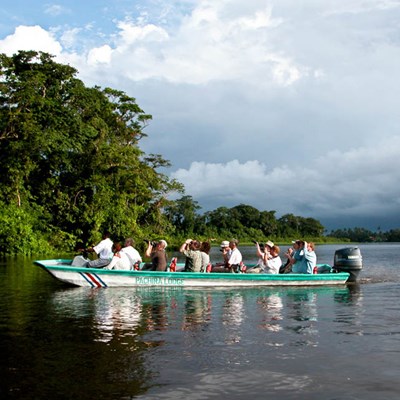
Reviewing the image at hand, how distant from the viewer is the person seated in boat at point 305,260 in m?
19.3

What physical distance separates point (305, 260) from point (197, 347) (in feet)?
34.9

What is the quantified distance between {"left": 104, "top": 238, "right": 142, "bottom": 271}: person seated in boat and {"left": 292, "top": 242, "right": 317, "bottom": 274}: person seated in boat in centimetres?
547

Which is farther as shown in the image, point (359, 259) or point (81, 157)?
point (81, 157)

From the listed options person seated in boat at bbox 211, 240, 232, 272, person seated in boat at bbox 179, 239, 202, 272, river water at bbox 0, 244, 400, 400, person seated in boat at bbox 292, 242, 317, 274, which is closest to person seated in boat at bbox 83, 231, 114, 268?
river water at bbox 0, 244, 400, 400

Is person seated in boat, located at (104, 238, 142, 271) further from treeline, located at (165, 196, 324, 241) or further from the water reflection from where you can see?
treeline, located at (165, 196, 324, 241)

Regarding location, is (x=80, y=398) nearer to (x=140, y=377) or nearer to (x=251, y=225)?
(x=140, y=377)

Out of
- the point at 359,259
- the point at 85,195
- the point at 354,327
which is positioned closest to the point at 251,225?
the point at 85,195

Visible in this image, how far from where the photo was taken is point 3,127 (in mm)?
41000

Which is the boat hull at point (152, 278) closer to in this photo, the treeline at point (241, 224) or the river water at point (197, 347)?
the river water at point (197, 347)

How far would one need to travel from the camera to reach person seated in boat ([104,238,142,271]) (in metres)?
18.2

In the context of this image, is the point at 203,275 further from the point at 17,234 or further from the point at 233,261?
the point at 17,234

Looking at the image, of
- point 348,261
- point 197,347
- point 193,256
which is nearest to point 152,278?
point 193,256

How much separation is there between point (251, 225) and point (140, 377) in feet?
440

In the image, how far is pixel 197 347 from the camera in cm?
939
